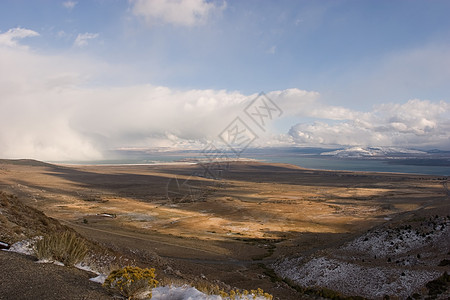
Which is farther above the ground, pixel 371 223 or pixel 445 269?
pixel 445 269

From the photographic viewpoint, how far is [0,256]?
7.08m

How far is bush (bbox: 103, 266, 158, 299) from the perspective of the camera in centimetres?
567

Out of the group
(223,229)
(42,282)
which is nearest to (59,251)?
(42,282)

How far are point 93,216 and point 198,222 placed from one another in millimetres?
15440

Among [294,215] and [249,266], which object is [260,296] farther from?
[294,215]

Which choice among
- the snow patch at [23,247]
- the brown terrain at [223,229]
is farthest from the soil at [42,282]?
the snow patch at [23,247]

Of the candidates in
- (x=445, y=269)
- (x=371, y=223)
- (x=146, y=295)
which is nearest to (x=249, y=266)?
(x=445, y=269)

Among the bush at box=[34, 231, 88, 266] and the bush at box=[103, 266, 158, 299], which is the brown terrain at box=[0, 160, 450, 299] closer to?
the bush at box=[34, 231, 88, 266]

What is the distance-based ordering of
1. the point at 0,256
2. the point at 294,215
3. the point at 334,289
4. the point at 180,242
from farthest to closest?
1. the point at 294,215
2. the point at 180,242
3. the point at 334,289
4. the point at 0,256

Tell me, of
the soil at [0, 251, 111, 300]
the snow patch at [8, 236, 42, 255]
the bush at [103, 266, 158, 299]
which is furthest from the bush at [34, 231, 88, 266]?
the bush at [103, 266, 158, 299]

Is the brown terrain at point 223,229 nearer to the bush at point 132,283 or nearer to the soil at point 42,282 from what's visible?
the soil at point 42,282

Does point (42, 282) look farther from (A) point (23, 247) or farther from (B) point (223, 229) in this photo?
(B) point (223, 229)

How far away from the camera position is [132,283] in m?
→ 5.73

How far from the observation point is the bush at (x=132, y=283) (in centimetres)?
567
